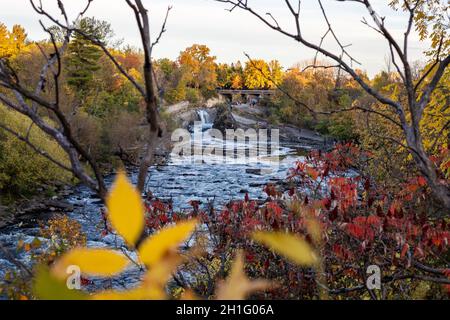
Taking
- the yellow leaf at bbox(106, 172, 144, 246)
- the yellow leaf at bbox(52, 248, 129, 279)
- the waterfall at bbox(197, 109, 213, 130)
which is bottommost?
the yellow leaf at bbox(52, 248, 129, 279)

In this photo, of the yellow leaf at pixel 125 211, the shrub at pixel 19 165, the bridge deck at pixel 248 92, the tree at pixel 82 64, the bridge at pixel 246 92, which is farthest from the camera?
the bridge at pixel 246 92

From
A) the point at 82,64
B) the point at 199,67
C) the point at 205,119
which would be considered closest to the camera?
the point at 82,64

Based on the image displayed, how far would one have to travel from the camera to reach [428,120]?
25.2ft

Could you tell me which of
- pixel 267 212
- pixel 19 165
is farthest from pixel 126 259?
pixel 19 165

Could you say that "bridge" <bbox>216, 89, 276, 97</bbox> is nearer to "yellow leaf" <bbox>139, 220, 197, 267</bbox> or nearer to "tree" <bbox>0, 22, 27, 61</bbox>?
"tree" <bbox>0, 22, 27, 61</bbox>

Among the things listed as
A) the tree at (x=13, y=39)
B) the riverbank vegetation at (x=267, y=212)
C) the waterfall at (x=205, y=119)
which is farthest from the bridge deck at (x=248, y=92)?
the riverbank vegetation at (x=267, y=212)

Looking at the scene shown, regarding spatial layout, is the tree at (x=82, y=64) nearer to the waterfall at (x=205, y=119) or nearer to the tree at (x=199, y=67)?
the waterfall at (x=205, y=119)

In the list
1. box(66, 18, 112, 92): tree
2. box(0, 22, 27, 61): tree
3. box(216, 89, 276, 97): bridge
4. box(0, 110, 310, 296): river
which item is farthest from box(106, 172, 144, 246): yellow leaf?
box(216, 89, 276, 97): bridge

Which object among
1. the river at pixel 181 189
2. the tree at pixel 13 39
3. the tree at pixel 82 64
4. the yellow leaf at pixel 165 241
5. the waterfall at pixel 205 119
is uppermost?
the tree at pixel 13 39

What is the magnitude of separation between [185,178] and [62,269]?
79.7ft

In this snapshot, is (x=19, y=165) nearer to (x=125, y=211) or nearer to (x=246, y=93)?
(x=125, y=211)

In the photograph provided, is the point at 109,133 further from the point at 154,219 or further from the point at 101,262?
the point at 101,262

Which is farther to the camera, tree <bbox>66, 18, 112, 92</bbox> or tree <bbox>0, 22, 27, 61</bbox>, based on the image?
tree <bbox>0, 22, 27, 61</bbox>

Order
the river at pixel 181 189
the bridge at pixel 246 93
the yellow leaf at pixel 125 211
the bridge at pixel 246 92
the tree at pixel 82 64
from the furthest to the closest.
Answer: the bridge at pixel 246 93, the bridge at pixel 246 92, the tree at pixel 82 64, the river at pixel 181 189, the yellow leaf at pixel 125 211
